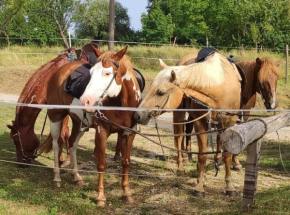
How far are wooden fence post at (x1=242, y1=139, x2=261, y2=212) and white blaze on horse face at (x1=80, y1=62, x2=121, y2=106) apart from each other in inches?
71.9

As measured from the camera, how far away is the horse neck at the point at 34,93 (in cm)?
647

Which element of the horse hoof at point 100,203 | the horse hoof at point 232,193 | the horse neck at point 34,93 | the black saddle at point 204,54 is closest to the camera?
the horse hoof at point 100,203

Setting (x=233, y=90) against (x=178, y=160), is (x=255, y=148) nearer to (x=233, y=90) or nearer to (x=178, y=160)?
(x=233, y=90)

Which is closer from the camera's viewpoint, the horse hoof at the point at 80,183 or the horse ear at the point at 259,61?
the horse hoof at the point at 80,183

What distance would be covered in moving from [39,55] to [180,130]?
16221 mm

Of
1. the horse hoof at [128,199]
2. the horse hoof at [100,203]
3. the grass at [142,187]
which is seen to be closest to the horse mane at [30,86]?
the grass at [142,187]

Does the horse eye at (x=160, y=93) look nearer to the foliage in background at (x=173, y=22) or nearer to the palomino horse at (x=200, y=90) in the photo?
the palomino horse at (x=200, y=90)

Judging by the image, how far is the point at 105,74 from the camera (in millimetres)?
4609

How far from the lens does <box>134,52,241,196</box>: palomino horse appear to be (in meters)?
4.77

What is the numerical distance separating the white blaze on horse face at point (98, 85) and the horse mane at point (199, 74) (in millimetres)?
593

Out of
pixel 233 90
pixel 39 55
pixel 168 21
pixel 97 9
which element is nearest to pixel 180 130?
pixel 233 90

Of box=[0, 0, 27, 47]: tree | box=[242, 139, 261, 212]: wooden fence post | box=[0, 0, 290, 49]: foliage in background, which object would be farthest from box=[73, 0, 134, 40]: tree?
box=[242, 139, 261, 212]: wooden fence post

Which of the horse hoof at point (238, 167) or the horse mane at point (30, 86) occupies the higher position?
the horse mane at point (30, 86)

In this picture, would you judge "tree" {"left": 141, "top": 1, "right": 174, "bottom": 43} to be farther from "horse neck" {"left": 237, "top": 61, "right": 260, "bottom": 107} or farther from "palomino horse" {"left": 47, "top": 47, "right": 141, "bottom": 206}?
"palomino horse" {"left": 47, "top": 47, "right": 141, "bottom": 206}
